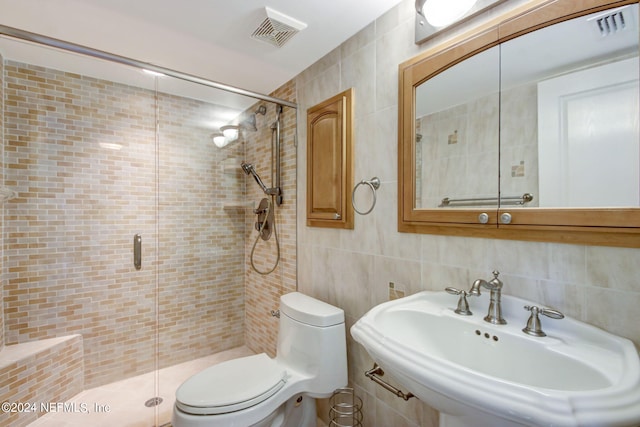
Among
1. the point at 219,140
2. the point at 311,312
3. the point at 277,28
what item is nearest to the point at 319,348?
the point at 311,312

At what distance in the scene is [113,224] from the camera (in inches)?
79.7

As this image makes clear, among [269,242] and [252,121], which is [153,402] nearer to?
[269,242]

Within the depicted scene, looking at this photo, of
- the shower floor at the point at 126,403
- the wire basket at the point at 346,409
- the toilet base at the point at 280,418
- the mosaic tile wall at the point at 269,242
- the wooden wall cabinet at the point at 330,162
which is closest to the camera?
the toilet base at the point at 280,418

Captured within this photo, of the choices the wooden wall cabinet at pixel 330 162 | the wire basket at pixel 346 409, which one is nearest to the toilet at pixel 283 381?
the wire basket at pixel 346 409

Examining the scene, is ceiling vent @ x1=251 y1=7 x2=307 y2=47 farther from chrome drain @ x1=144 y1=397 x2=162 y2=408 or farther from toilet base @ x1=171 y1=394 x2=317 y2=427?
chrome drain @ x1=144 y1=397 x2=162 y2=408

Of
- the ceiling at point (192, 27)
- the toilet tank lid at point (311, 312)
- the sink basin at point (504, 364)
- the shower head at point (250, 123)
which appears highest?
the ceiling at point (192, 27)

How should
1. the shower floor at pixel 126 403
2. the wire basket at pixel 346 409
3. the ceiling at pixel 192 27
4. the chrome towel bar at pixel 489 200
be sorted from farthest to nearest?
1. the shower floor at pixel 126 403
2. the wire basket at pixel 346 409
3. the ceiling at pixel 192 27
4. the chrome towel bar at pixel 489 200

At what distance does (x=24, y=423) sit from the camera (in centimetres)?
166

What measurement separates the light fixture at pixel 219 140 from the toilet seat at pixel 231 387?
4.79 ft

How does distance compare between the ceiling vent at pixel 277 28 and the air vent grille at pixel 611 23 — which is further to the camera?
the ceiling vent at pixel 277 28

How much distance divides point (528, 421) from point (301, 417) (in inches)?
54.1

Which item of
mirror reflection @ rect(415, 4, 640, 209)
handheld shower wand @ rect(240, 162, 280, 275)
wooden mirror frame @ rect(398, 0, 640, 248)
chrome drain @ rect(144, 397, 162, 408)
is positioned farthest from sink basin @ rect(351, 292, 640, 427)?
chrome drain @ rect(144, 397, 162, 408)

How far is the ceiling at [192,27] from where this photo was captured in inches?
55.2

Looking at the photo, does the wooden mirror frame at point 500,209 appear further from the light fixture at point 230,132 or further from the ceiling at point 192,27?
the light fixture at point 230,132
